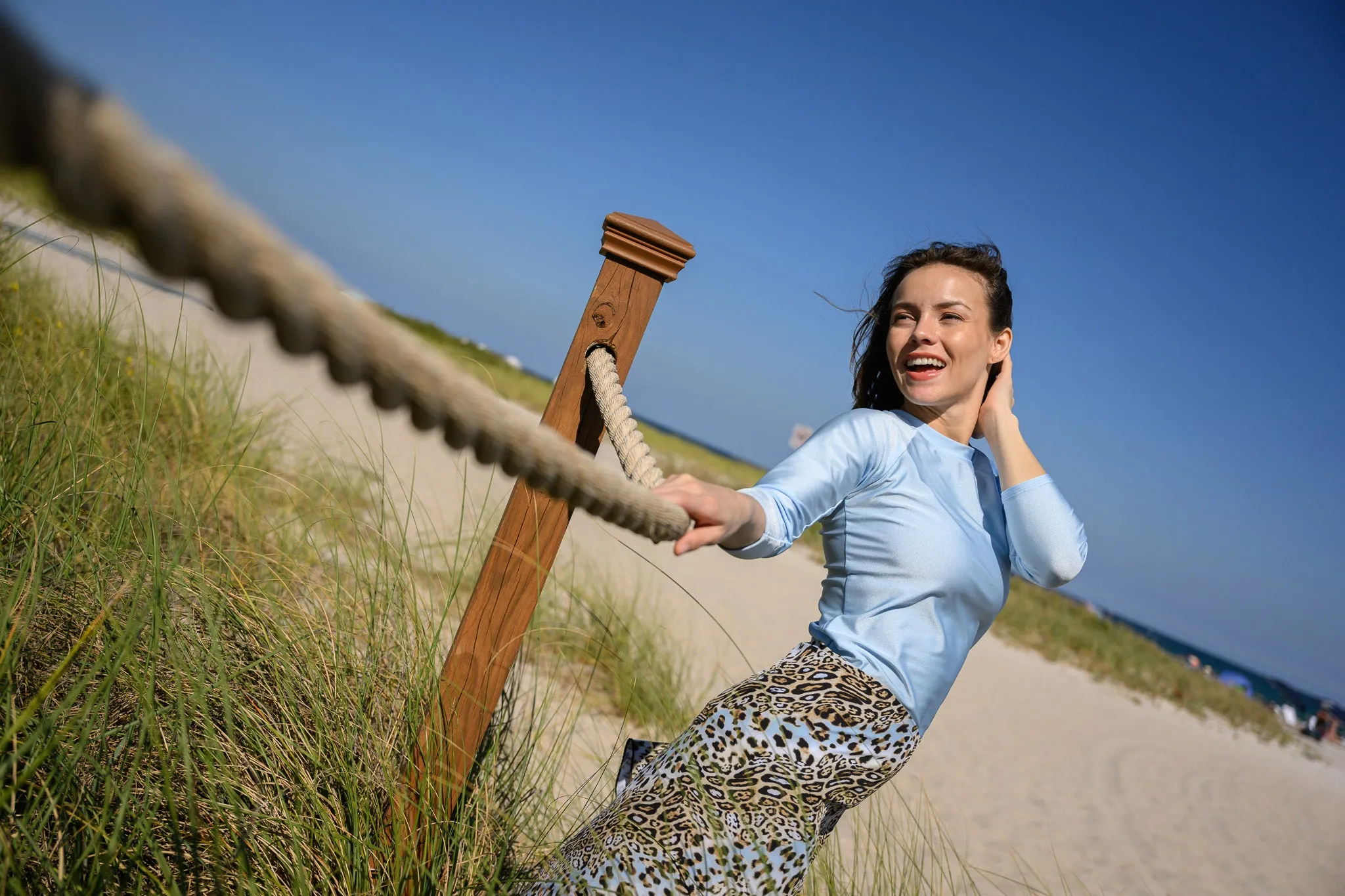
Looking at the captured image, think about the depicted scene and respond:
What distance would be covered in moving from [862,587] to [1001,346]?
84 cm

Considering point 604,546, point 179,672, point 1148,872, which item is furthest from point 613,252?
point 604,546

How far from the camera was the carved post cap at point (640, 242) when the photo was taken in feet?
5.41

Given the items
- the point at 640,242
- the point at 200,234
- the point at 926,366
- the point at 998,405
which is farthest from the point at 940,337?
the point at 200,234

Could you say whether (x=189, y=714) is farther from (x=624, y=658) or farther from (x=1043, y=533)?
(x=624, y=658)

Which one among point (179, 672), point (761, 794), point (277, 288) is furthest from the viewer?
point (761, 794)

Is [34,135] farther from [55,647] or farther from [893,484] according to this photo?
[893,484]

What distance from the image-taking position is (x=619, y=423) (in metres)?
1.43

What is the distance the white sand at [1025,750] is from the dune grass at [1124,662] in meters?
1.65

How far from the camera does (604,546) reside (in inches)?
296

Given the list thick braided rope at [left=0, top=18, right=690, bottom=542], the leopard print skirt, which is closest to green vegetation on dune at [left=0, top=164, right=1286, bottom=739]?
the leopard print skirt

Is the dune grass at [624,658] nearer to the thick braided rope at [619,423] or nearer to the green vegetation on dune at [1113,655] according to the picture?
the thick braided rope at [619,423]

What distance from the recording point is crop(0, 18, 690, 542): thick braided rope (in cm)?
43

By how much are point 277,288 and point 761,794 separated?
1.16 meters

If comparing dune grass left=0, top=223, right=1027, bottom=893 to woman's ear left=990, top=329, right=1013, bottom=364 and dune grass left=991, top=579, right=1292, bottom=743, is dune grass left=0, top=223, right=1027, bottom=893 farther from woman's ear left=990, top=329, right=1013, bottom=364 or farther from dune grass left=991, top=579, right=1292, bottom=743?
dune grass left=991, top=579, right=1292, bottom=743
